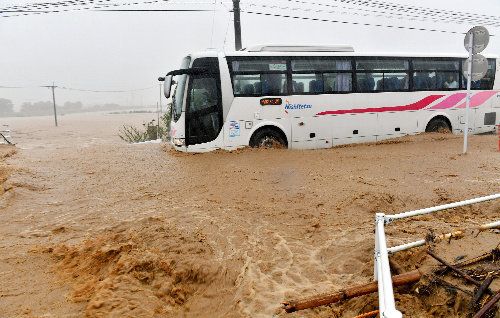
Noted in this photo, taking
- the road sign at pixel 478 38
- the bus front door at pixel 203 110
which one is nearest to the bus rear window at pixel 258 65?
the bus front door at pixel 203 110

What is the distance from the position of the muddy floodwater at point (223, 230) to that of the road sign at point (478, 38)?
106 inches

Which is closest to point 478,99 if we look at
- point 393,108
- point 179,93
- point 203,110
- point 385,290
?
point 393,108

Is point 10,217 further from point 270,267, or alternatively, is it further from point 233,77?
point 233,77

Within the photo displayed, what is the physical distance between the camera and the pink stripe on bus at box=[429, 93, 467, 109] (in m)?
13.1

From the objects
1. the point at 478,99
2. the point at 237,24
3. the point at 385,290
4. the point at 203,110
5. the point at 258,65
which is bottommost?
Result: the point at 385,290

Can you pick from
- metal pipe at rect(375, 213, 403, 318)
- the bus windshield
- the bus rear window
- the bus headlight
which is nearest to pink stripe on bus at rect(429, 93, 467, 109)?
the bus rear window

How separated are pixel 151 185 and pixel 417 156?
6.83 meters

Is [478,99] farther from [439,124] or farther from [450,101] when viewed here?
[439,124]

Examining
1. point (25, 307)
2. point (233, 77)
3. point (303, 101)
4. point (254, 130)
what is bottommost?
point (25, 307)

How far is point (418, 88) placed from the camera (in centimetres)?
1266

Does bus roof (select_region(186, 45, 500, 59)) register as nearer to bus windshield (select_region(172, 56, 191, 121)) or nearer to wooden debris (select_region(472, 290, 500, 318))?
bus windshield (select_region(172, 56, 191, 121))

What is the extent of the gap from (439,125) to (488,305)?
39.2 ft

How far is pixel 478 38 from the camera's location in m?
9.34

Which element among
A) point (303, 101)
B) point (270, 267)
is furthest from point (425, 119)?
point (270, 267)
